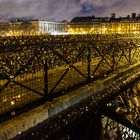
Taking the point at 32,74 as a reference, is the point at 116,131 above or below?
below

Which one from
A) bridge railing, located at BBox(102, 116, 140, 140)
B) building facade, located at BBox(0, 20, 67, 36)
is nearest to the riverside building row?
building facade, located at BBox(0, 20, 67, 36)

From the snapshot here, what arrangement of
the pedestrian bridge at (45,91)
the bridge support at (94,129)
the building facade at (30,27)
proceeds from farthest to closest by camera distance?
the building facade at (30,27) < the bridge support at (94,129) < the pedestrian bridge at (45,91)

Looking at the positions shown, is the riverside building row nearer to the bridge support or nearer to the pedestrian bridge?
the pedestrian bridge

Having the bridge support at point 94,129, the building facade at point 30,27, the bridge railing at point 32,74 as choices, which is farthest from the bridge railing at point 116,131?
the building facade at point 30,27

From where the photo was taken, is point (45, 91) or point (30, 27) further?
point (30, 27)

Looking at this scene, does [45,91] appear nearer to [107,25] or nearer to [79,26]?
[107,25]

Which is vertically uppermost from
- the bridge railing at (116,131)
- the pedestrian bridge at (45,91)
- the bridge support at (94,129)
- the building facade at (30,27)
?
the building facade at (30,27)

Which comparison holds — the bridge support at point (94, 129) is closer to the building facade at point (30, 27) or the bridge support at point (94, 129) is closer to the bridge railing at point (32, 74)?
the bridge railing at point (32, 74)

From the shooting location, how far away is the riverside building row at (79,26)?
419 feet

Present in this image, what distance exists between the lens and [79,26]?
144m

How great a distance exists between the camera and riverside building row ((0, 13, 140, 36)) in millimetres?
127625

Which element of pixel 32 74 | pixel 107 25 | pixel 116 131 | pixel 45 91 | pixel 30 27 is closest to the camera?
pixel 45 91

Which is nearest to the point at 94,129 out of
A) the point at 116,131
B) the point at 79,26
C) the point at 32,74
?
the point at 116,131

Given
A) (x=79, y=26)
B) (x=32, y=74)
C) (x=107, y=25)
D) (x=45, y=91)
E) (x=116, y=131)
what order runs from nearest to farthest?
(x=45, y=91)
(x=32, y=74)
(x=116, y=131)
(x=107, y=25)
(x=79, y=26)
